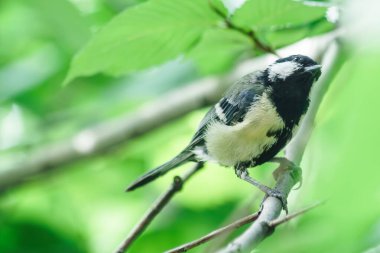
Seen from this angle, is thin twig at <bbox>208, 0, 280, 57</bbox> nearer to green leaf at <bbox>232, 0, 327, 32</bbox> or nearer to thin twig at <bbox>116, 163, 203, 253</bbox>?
green leaf at <bbox>232, 0, 327, 32</bbox>

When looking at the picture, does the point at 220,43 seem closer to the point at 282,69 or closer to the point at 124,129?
the point at 282,69

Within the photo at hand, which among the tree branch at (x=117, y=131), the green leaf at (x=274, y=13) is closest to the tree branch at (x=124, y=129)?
the tree branch at (x=117, y=131)

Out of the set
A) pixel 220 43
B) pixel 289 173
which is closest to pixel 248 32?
pixel 220 43

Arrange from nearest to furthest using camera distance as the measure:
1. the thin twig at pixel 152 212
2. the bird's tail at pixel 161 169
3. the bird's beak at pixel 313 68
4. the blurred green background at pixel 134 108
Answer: the blurred green background at pixel 134 108 → the thin twig at pixel 152 212 → the bird's beak at pixel 313 68 → the bird's tail at pixel 161 169

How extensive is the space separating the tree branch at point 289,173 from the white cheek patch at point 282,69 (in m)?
0.10

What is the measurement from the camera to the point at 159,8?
1.16 metres

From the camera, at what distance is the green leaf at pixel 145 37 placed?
1195 mm

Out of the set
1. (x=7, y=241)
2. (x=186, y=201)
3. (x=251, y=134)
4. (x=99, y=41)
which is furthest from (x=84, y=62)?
(x=186, y=201)

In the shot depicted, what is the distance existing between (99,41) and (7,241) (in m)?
1.19

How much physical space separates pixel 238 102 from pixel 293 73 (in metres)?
0.20

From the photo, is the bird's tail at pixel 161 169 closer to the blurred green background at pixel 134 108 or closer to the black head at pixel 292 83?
the blurred green background at pixel 134 108

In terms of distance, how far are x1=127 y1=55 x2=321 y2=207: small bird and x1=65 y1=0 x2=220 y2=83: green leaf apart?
1.46 ft

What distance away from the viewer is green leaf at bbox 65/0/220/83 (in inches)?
47.1

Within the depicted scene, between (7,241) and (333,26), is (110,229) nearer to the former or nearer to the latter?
(7,241)
